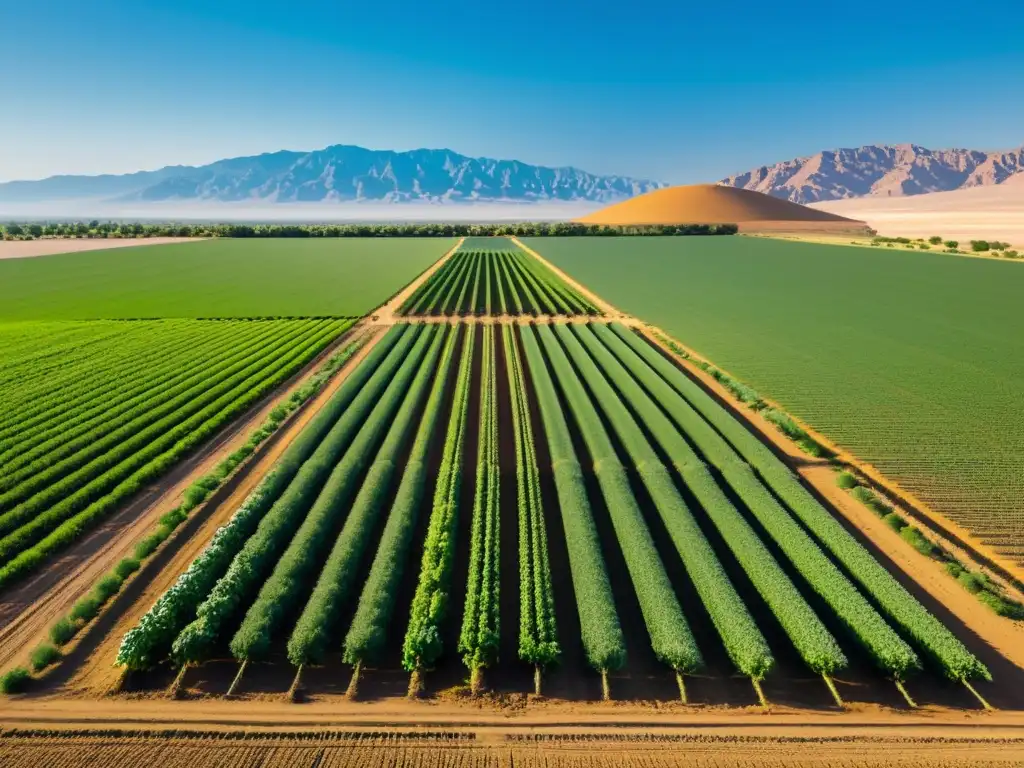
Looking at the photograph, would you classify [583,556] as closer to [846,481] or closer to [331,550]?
[331,550]

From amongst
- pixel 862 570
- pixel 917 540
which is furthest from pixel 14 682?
pixel 917 540

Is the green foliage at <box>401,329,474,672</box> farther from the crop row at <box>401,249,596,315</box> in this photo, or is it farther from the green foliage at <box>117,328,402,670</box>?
the crop row at <box>401,249,596,315</box>

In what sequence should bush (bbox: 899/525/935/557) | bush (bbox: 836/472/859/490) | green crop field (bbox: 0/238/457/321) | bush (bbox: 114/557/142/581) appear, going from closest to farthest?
1. bush (bbox: 114/557/142/581)
2. bush (bbox: 899/525/935/557)
3. bush (bbox: 836/472/859/490)
4. green crop field (bbox: 0/238/457/321)

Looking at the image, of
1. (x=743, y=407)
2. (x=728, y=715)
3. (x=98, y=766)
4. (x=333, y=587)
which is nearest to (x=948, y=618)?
(x=728, y=715)

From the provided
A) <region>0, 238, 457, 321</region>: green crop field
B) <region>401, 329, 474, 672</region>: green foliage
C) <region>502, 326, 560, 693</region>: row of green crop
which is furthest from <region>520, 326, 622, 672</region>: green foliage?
<region>0, 238, 457, 321</region>: green crop field

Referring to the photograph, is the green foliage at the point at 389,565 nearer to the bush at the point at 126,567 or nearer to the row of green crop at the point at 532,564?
the row of green crop at the point at 532,564

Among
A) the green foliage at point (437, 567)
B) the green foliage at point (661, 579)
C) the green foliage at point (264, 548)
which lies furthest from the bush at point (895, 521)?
the green foliage at point (264, 548)

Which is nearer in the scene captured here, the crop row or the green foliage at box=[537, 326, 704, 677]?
the green foliage at box=[537, 326, 704, 677]
